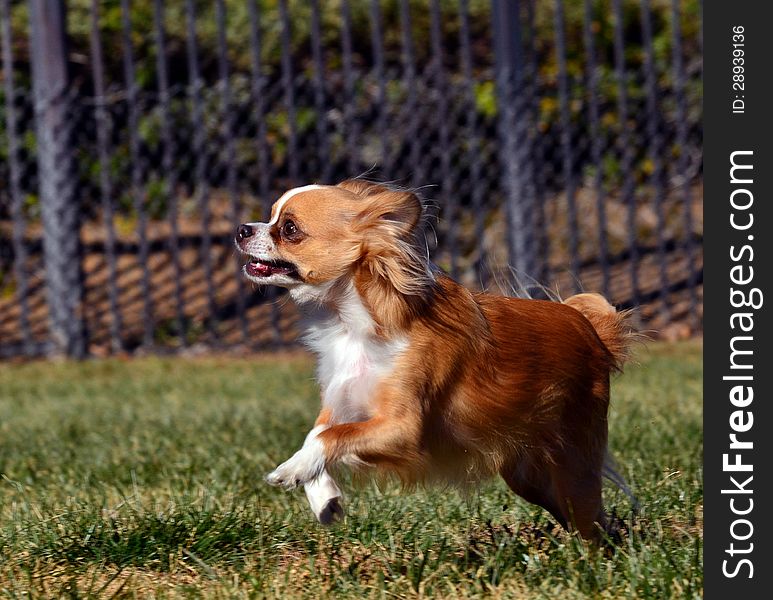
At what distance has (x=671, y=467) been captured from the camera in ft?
13.5

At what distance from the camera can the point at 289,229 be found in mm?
3270

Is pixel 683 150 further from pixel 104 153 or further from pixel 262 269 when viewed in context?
pixel 262 269

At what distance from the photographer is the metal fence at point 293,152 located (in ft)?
24.4

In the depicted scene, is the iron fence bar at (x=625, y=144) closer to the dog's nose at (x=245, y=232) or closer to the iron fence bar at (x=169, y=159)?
the iron fence bar at (x=169, y=159)

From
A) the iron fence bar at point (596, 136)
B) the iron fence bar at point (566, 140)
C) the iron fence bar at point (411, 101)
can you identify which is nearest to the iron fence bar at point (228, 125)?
the iron fence bar at point (411, 101)

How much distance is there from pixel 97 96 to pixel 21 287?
125 cm

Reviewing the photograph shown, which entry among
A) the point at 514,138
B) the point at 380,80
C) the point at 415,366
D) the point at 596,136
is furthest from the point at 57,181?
the point at 415,366

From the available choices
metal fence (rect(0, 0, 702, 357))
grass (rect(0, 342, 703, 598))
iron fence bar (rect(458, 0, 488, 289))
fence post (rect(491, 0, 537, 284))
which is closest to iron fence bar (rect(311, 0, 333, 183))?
metal fence (rect(0, 0, 702, 357))

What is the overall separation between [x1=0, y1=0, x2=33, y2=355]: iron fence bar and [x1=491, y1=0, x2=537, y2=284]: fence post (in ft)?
9.60

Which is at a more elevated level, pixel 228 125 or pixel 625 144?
pixel 228 125

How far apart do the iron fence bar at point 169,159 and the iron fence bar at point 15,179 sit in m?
0.87

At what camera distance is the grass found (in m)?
2.86

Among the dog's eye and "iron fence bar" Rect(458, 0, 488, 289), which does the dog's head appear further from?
"iron fence bar" Rect(458, 0, 488, 289)

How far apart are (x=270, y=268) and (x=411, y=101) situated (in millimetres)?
4502
